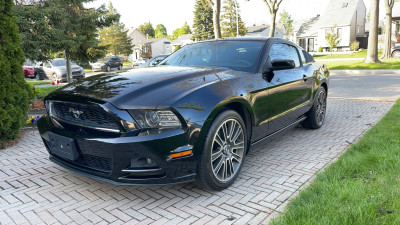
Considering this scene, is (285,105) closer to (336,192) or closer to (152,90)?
(336,192)

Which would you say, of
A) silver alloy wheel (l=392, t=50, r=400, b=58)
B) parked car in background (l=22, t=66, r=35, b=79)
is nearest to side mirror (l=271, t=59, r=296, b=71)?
parked car in background (l=22, t=66, r=35, b=79)

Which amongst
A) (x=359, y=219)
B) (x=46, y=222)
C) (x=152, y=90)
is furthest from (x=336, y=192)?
(x=46, y=222)

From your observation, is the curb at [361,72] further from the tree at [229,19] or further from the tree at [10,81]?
the tree at [229,19]

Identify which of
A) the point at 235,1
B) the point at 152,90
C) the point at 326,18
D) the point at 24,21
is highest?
the point at 235,1

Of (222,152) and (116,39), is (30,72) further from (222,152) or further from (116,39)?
(116,39)

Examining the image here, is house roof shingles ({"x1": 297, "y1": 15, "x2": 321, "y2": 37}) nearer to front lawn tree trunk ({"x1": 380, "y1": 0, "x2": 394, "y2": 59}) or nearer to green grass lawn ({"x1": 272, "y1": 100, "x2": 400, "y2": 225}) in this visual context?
front lawn tree trunk ({"x1": 380, "y1": 0, "x2": 394, "y2": 59})

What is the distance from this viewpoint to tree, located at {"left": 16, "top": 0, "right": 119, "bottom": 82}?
27.9 feet

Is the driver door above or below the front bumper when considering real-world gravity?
above

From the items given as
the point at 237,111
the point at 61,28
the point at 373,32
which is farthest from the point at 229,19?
the point at 237,111

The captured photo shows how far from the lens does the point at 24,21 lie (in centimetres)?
828

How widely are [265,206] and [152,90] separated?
1483mm

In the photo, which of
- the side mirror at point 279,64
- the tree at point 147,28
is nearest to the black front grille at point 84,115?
the side mirror at point 279,64

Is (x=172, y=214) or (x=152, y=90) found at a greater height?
(x=152, y=90)

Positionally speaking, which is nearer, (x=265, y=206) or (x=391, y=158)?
(x=265, y=206)
